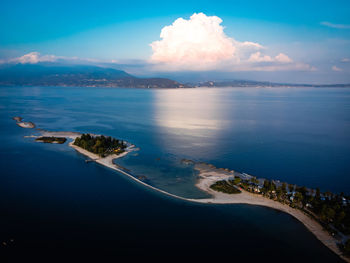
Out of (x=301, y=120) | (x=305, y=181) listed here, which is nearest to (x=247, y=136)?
(x=305, y=181)

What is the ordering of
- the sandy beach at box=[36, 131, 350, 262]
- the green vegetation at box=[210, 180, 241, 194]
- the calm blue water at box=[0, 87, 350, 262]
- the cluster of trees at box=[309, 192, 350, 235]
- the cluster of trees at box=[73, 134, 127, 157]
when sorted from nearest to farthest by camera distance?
the calm blue water at box=[0, 87, 350, 262], the sandy beach at box=[36, 131, 350, 262], the cluster of trees at box=[309, 192, 350, 235], the green vegetation at box=[210, 180, 241, 194], the cluster of trees at box=[73, 134, 127, 157]

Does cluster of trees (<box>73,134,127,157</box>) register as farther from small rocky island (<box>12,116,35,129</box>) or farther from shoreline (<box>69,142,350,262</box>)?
small rocky island (<box>12,116,35,129</box>)

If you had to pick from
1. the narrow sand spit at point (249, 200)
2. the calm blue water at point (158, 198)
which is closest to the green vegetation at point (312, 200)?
the narrow sand spit at point (249, 200)

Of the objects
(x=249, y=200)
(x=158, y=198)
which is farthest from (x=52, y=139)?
(x=249, y=200)

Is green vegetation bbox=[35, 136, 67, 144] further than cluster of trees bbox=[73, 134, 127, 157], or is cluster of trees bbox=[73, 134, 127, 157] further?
green vegetation bbox=[35, 136, 67, 144]

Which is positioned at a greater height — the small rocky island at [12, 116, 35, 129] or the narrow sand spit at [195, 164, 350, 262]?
the small rocky island at [12, 116, 35, 129]

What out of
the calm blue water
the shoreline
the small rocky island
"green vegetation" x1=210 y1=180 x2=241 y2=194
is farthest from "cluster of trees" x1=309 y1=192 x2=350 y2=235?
the small rocky island

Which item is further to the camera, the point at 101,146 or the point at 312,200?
the point at 101,146

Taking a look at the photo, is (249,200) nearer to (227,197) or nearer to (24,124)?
(227,197)

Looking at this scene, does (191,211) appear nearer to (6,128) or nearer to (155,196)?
(155,196)
